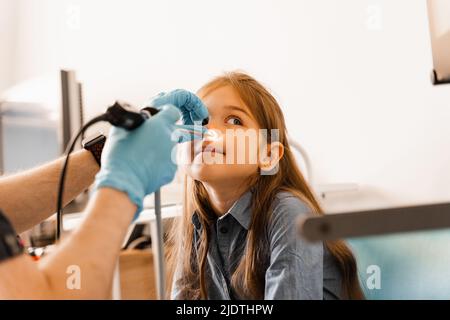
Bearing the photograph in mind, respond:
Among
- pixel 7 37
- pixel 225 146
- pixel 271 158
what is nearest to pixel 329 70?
pixel 271 158

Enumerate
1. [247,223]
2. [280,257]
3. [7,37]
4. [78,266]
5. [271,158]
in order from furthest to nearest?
[7,37], [271,158], [247,223], [280,257], [78,266]

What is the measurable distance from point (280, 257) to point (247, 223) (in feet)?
0.59

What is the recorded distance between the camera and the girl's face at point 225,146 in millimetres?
965

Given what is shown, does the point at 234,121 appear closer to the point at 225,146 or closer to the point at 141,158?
the point at 225,146

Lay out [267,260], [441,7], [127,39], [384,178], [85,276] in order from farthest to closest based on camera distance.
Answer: [127,39], [384,178], [267,260], [441,7], [85,276]

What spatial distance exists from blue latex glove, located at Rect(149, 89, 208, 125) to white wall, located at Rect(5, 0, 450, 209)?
1.08 meters

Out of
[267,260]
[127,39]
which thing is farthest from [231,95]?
[127,39]

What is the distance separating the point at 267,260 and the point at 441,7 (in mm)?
553

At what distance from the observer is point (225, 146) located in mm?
985

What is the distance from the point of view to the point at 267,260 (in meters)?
0.90

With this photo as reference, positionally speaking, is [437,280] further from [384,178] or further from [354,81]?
[354,81]

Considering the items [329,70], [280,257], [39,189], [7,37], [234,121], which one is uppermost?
[7,37]

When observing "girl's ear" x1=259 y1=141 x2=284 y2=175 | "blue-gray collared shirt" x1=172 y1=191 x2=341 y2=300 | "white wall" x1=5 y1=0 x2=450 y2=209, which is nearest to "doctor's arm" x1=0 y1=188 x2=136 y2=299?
"blue-gray collared shirt" x1=172 y1=191 x2=341 y2=300

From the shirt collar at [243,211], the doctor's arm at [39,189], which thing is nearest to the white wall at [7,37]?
the doctor's arm at [39,189]
